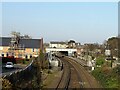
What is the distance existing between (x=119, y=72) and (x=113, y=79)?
9.41ft

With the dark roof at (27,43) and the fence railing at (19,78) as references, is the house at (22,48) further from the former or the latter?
the fence railing at (19,78)

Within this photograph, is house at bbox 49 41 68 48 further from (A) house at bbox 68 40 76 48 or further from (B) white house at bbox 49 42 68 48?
(A) house at bbox 68 40 76 48

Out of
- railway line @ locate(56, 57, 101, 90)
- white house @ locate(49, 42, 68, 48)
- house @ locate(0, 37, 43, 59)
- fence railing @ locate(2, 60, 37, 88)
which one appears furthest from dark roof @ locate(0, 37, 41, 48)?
white house @ locate(49, 42, 68, 48)

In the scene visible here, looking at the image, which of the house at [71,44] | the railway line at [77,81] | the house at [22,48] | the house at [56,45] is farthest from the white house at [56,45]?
the railway line at [77,81]

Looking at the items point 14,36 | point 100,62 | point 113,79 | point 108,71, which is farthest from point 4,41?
point 113,79

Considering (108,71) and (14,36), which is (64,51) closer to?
(14,36)

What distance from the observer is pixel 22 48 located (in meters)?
74.3

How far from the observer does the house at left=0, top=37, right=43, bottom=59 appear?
73.8m

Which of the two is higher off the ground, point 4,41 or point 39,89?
point 4,41

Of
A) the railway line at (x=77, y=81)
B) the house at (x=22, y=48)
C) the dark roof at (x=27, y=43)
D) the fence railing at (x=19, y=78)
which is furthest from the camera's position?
the dark roof at (x=27, y=43)

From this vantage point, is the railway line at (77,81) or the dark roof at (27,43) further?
the dark roof at (27,43)

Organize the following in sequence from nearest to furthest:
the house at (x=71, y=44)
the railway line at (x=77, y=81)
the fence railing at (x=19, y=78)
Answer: the fence railing at (x=19, y=78) < the railway line at (x=77, y=81) < the house at (x=71, y=44)

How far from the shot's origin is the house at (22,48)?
73750 millimetres

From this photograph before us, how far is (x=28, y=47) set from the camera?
74.8m
